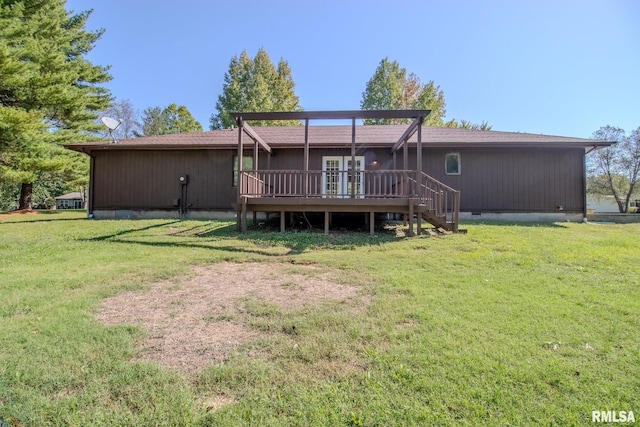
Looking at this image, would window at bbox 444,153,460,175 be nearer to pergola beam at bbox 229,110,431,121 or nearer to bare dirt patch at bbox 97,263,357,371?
pergola beam at bbox 229,110,431,121

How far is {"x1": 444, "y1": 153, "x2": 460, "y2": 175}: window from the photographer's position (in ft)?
36.8

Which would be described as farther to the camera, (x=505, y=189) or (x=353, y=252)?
(x=505, y=189)

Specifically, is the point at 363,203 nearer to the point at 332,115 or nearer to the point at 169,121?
the point at 332,115

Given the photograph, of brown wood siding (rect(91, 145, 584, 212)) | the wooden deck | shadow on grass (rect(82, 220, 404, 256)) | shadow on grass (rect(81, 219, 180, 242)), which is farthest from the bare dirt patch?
brown wood siding (rect(91, 145, 584, 212))

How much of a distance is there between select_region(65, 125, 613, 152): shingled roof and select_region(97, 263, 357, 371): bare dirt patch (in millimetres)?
7318

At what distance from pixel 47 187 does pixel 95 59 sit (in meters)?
18.0

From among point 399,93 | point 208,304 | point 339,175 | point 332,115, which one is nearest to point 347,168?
point 339,175

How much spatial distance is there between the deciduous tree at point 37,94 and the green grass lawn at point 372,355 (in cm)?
1034

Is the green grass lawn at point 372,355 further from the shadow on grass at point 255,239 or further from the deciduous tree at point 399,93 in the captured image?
the deciduous tree at point 399,93

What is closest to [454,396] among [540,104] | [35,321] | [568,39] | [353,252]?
[35,321]

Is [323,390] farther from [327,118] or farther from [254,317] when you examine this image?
[327,118]

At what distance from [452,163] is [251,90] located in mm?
19744

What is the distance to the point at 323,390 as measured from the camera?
1.86m

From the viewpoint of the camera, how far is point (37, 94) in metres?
13.0
